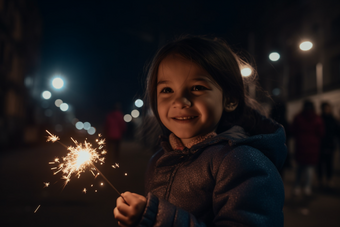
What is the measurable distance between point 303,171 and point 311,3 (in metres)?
23.7

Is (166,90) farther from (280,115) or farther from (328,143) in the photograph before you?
(328,143)

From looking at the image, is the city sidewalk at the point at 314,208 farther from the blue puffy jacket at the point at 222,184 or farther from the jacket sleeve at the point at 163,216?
the jacket sleeve at the point at 163,216

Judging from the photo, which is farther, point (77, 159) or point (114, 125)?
point (114, 125)

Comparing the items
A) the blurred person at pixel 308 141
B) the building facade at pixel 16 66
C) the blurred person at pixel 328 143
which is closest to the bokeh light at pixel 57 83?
the building facade at pixel 16 66

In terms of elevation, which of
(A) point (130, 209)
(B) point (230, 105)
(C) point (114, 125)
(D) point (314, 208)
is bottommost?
(D) point (314, 208)

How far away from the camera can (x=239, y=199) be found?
121 centimetres

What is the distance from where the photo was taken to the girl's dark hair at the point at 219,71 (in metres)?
1.60

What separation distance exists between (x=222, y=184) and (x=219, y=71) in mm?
693

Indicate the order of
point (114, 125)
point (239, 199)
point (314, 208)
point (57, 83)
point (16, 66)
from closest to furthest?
point (239, 199) < point (314, 208) < point (114, 125) < point (57, 83) < point (16, 66)

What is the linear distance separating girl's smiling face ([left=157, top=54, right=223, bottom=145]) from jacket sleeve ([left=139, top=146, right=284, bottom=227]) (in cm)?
31

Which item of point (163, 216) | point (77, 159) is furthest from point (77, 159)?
point (163, 216)

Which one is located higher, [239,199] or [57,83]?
[57,83]

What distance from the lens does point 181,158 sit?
157 cm

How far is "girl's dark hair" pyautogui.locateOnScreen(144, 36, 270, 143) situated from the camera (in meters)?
1.60
